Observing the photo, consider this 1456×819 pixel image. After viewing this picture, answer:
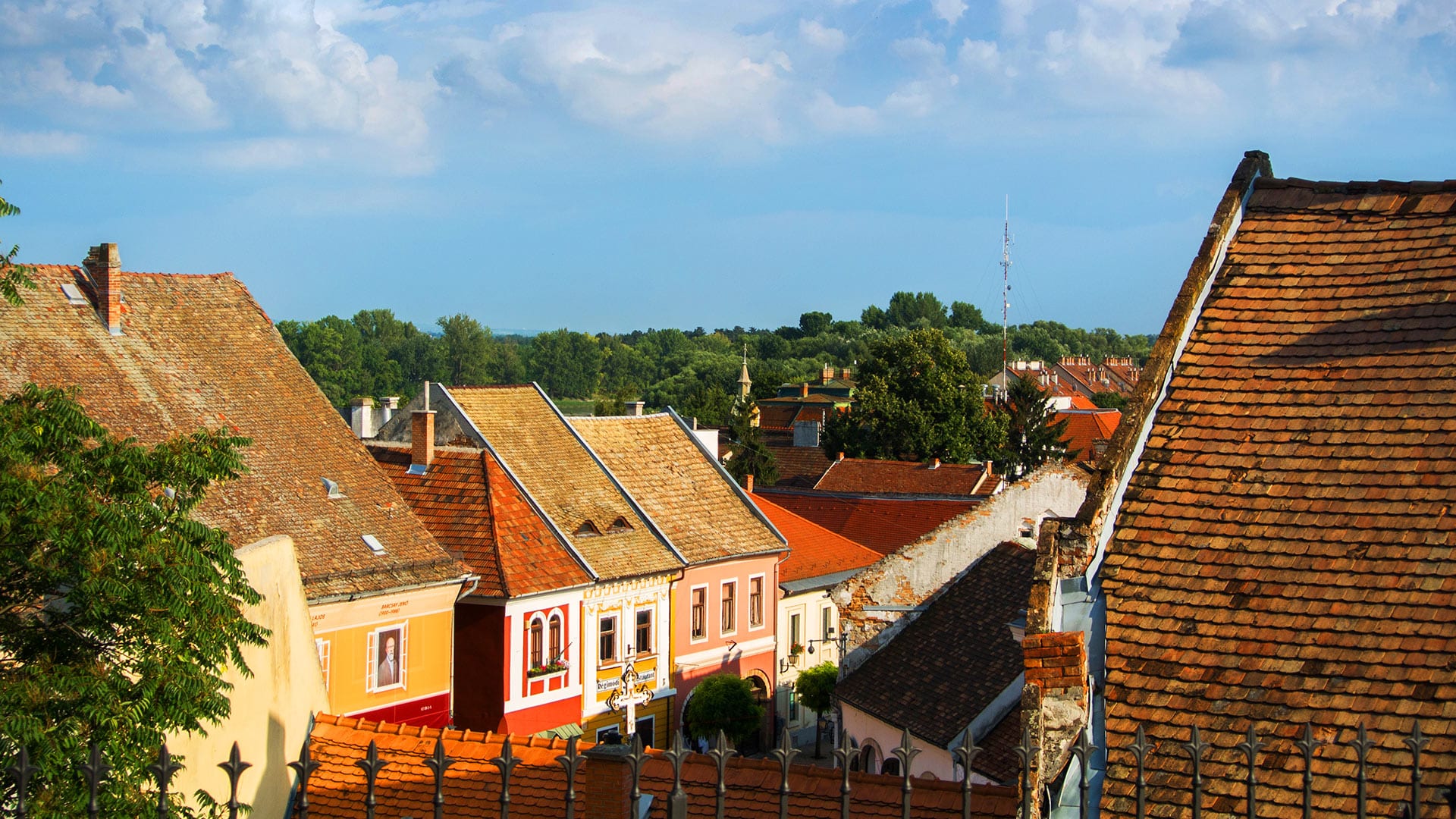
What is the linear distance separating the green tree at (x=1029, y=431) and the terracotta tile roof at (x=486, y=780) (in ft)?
183

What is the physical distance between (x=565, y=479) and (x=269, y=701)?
2272 centimetres

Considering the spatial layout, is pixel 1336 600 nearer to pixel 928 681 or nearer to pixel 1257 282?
pixel 1257 282

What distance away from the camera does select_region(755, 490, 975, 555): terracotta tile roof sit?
42500mm

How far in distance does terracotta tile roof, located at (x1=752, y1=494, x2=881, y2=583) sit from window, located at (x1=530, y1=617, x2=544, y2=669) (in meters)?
9.64

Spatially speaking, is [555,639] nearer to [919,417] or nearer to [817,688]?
[817,688]

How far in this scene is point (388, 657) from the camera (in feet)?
82.4

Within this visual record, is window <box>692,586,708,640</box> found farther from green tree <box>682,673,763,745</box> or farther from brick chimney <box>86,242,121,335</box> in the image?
brick chimney <box>86,242,121,335</box>

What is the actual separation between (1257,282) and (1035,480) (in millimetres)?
14647

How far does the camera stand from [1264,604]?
7258 mm

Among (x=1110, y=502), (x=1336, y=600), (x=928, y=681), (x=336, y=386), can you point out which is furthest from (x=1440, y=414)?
(x=336, y=386)

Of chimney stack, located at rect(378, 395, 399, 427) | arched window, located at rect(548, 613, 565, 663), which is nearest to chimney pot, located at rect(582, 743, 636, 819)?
arched window, located at rect(548, 613, 565, 663)

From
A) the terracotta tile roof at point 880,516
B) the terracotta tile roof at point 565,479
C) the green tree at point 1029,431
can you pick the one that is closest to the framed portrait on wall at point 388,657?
the terracotta tile roof at point 565,479

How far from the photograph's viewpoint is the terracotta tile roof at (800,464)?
64.6 metres

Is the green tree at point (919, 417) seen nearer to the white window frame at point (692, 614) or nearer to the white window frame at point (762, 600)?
the white window frame at point (762, 600)
